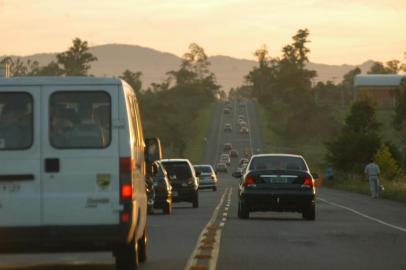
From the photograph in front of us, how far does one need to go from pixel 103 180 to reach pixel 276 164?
15.6 meters

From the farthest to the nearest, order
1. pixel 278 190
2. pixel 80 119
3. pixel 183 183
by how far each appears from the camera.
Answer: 1. pixel 183 183
2. pixel 278 190
3. pixel 80 119

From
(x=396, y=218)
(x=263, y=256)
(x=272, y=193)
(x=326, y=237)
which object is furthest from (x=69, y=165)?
(x=396, y=218)

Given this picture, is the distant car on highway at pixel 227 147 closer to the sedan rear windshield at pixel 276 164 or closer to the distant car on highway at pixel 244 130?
the distant car on highway at pixel 244 130

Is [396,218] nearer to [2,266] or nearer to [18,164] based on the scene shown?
[2,266]

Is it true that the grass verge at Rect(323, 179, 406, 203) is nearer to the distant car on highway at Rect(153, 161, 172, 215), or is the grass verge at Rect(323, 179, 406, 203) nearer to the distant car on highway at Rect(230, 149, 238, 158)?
the distant car on highway at Rect(153, 161, 172, 215)

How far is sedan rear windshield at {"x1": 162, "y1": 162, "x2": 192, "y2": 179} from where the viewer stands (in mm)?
39625

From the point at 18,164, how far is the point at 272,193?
1514 cm

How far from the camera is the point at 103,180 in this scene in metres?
13.6

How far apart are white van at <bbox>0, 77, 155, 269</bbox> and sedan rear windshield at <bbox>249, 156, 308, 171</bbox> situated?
49.9 feet

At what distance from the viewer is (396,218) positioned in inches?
1250

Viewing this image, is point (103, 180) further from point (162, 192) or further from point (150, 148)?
point (162, 192)

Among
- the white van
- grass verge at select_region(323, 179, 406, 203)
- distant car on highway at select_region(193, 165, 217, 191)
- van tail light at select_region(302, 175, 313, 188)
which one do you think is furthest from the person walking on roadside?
the white van

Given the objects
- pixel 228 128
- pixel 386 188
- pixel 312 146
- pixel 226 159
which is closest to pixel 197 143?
pixel 228 128

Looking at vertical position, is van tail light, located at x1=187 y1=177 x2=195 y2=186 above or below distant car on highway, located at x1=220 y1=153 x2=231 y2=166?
above
